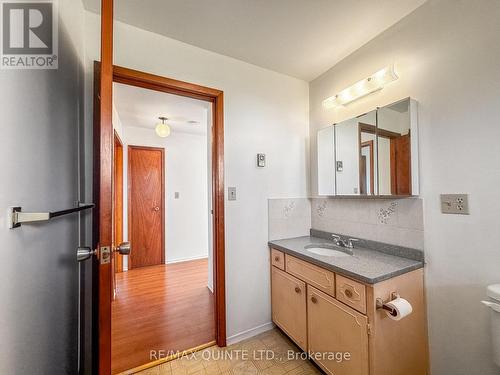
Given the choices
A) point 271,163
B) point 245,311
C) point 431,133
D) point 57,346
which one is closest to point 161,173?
point 271,163

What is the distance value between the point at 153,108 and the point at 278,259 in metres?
2.41

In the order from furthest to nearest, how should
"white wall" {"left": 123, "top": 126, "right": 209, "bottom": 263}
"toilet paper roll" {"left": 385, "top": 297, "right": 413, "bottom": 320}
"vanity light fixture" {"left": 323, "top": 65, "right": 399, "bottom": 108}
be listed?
"white wall" {"left": 123, "top": 126, "right": 209, "bottom": 263} → "vanity light fixture" {"left": 323, "top": 65, "right": 399, "bottom": 108} → "toilet paper roll" {"left": 385, "top": 297, "right": 413, "bottom": 320}

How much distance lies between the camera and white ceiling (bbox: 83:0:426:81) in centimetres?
133

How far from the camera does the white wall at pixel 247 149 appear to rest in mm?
1687

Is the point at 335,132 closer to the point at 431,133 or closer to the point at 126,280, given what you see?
the point at 431,133

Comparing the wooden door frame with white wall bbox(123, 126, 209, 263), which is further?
white wall bbox(123, 126, 209, 263)

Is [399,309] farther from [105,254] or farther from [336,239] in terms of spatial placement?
[105,254]

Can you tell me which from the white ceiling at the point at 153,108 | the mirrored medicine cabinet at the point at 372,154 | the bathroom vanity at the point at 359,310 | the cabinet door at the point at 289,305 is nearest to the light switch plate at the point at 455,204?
the mirrored medicine cabinet at the point at 372,154

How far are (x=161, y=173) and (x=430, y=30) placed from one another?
12.0 ft

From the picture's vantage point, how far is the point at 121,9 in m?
1.35

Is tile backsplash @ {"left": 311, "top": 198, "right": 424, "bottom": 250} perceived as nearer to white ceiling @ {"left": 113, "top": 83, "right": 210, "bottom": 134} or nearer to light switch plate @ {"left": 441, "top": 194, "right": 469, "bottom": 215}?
light switch plate @ {"left": 441, "top": 194, "right": 469, "bottom": 215}

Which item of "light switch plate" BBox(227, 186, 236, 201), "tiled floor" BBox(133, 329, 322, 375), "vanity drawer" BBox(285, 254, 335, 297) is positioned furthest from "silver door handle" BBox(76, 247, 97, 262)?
"vanity drawer" BBox(285, 254, 335, 297)

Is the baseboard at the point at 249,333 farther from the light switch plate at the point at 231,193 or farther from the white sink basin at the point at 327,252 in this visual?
the light switch plate at the point at 231,193

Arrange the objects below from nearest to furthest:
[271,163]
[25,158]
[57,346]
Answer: [25,158], [57,346], [271,163]
